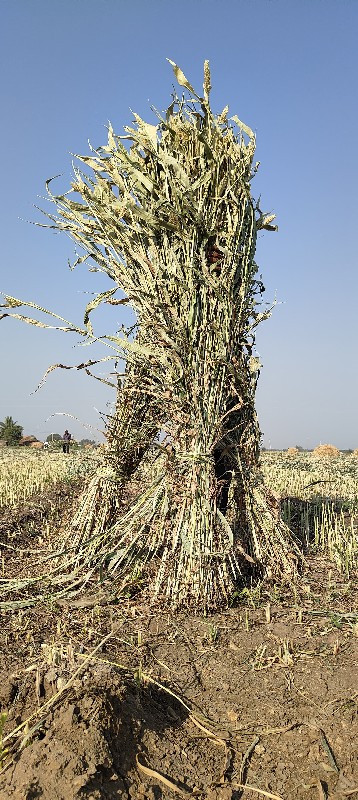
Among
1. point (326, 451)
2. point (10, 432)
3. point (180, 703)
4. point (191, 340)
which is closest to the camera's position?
point (180, 703)

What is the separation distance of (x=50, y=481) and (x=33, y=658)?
7283 mm

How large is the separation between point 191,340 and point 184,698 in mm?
2177

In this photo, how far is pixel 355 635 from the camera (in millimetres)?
3777

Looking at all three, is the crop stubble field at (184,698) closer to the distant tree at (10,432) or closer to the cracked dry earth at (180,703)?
the cracked dry earth at (180,703)

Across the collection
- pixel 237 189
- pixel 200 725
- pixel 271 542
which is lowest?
pixel 200 725

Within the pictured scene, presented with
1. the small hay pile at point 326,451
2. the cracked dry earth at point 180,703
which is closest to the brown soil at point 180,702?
the cracked dry earth at point 180,703

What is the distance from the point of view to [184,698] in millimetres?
3037

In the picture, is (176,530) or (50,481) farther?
(50,481)

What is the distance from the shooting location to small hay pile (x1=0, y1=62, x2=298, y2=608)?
162 inches

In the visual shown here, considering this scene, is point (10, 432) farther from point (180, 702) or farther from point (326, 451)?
point (180, 702)

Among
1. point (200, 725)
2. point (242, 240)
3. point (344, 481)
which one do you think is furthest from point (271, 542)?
point (344, 481)

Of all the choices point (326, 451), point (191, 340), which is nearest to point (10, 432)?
point (326, 451)

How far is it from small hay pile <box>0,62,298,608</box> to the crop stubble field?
34cm

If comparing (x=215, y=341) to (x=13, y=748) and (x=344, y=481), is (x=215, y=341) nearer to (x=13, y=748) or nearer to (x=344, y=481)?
(x=13, y=748)
